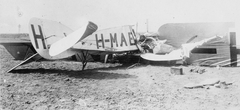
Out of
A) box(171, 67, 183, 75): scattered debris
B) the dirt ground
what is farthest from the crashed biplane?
box(171, 67, 183, 75): scattered debris

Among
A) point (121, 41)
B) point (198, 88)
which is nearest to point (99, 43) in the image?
point (121, 41)

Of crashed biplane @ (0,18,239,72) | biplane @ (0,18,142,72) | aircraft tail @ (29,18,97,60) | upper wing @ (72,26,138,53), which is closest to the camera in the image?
aircraft tail @ (29,18,97,60)

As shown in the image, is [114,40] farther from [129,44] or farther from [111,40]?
[129,44]

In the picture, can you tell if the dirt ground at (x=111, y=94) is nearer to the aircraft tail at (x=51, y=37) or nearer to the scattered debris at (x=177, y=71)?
the scattered debris at (x=177, y=71)

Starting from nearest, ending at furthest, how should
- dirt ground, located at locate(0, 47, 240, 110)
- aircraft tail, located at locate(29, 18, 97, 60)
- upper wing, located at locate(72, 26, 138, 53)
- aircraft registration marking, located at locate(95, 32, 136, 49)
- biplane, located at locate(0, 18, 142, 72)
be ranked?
dirt ground, located at locate(0, 47, 240, 110), aircraft tail, located at locate(29, 18, 97, 60), biplane, located at locate(0, 18, 142, 72), upper wing, located at locate(72, 26, 138, 53), aircraft registration marking, located at locate(95, 32, 136, 49)

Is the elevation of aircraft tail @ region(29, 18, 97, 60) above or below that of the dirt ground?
above

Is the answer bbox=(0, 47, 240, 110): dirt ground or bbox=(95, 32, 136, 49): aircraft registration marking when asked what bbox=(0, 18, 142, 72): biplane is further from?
bbox=(0, 47, 240, 110): dirt ground

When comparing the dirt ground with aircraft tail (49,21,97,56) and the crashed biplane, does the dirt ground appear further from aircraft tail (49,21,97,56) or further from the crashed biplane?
the crashed biplane

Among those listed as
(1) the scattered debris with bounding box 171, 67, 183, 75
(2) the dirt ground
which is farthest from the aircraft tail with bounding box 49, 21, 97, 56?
(1) the scattered debris with bounding box 171, 67, 183, 75

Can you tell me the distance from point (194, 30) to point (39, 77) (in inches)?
328

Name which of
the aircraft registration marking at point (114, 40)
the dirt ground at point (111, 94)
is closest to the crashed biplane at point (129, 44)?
the aircraft registration marking at point (114, 40)

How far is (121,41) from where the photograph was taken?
10.8 m

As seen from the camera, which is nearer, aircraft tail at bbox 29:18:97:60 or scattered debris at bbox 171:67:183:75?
aircraft tail at bbox 29:18:97:60

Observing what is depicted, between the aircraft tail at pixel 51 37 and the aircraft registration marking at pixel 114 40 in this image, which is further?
the aircraft registration marking at pixel 114 40
